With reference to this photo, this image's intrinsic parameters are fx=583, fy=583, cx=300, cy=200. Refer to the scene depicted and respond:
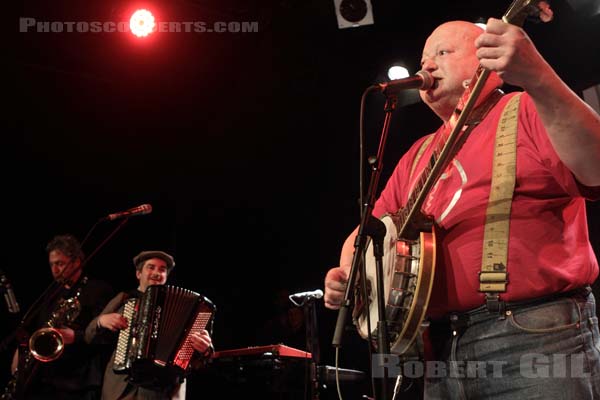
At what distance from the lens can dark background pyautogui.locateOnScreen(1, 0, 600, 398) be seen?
6.20m

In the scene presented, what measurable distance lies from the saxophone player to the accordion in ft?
2.79

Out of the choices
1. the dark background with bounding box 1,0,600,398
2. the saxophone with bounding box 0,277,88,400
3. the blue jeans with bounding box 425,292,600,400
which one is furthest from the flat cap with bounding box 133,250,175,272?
the blue jeans with bounding box 425,292,600,400

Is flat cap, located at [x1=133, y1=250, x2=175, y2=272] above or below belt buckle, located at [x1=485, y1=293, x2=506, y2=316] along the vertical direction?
above

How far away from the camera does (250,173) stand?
335 inches

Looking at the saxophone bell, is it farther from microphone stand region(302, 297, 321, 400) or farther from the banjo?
the banjo

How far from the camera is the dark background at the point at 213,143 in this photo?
6.20 m

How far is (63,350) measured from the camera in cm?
571

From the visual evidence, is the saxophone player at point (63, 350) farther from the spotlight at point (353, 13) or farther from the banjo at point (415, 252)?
the banjo at point (415, 252)

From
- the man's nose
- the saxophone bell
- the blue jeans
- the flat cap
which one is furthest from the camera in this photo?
the flat cap

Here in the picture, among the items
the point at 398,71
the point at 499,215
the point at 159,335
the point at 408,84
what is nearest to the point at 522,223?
the point at 499,215

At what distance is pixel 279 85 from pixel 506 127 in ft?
17.0

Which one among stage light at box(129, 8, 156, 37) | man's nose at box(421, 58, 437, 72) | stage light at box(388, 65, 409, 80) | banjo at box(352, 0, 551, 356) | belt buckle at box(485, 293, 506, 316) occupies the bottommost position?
belt buckle at box(485, 293, 506, 316)

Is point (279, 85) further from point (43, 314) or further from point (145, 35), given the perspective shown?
point (43, 314)

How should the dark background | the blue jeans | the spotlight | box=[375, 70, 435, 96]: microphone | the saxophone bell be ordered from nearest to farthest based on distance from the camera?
the blue jeans → box=[375, 70, 435, 96]: microphone → the spotlight → the saxophone bell → the dark background
